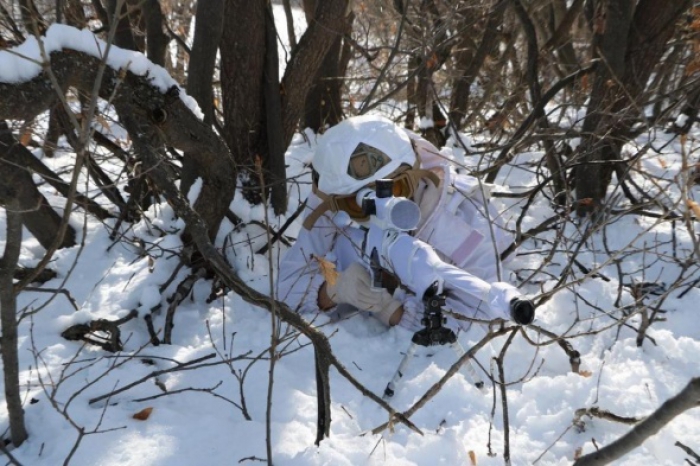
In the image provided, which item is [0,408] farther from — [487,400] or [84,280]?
[487,400]

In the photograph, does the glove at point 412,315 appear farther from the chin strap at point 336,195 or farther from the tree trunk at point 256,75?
the tree trunk at point 256,75

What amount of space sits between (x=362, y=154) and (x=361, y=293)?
2.30 feet

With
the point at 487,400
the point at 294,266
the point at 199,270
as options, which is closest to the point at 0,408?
the point at 199,270

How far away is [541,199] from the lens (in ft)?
15.0

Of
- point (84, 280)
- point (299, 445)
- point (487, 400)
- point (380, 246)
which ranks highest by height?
point (380, 246)

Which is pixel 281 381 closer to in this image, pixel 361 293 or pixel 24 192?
pixel 361 293

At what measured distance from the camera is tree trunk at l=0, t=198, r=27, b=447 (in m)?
1.75

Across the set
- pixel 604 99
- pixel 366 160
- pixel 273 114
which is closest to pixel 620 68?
pixel 604 99

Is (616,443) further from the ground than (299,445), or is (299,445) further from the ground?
(616,443)

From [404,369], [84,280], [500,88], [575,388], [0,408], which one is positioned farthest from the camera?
[500,88]

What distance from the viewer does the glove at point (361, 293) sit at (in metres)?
3.00

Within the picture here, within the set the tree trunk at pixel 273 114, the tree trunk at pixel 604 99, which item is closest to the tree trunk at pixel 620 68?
the tree trunk at pixel 604 99

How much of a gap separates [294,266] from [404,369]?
91cm

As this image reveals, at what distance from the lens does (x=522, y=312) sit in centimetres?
193
